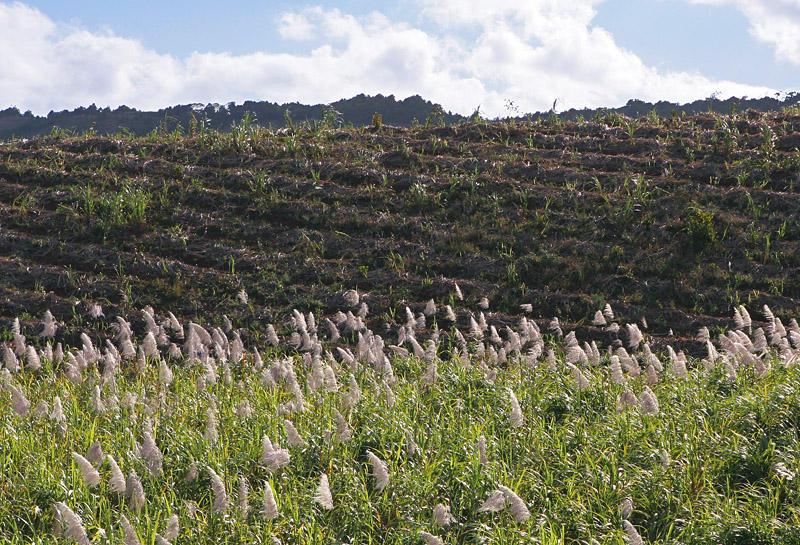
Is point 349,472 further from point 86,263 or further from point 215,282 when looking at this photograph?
point 86,263

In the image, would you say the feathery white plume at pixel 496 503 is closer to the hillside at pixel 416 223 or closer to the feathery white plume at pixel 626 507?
the feathery white plume at pixel 626 507

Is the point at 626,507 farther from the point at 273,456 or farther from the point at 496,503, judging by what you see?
the point at 273,456

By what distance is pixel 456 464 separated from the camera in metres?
4.32

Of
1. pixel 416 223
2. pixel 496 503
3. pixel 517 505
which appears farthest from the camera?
pixel 416 223

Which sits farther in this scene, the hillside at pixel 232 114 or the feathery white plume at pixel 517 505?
the hillside at pixel 232 114

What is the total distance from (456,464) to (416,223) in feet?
24.2

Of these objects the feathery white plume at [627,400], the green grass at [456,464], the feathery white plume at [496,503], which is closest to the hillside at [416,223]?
the green grass at [456,464]

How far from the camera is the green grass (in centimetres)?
377

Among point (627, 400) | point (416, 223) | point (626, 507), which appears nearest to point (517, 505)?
point (626, 507)

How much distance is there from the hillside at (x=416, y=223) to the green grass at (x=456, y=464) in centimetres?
350

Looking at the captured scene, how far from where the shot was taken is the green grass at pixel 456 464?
12.4ft

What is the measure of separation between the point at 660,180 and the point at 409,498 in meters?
9.93

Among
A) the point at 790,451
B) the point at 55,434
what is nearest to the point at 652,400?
the point at 790,451

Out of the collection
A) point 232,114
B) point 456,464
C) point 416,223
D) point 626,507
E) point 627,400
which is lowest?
point 456,464
